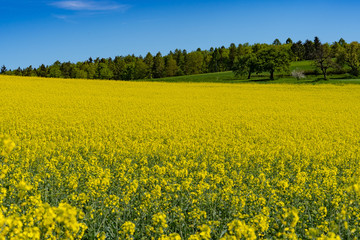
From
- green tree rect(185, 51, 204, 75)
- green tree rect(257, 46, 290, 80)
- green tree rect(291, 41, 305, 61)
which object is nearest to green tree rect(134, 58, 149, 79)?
green tree rect(185, 51, 204, 75)

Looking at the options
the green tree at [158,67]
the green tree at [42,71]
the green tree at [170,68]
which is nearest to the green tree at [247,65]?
the green tree at [170,68]

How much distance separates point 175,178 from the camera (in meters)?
7.77

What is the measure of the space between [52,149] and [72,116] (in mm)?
8811

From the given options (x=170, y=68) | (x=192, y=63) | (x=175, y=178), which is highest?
(x=192, y=63)

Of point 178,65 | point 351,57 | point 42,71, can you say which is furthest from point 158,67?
point 351,57

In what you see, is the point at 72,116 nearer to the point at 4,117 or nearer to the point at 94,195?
the point at 4,117

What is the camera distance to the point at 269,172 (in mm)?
9391

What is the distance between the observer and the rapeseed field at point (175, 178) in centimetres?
482

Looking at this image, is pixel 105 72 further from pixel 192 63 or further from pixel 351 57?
pixel 351 57

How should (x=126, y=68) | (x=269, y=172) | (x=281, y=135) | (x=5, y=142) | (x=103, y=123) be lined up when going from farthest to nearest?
1. (x=126, y=68)
2. (x=103, y=123)
3. (x=281, y=135)
4. (x=269, y=172)
5. (x=5, y=142)

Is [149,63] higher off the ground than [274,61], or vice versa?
[149,63]

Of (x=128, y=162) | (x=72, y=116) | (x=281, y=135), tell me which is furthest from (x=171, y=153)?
(x=72, y=116)

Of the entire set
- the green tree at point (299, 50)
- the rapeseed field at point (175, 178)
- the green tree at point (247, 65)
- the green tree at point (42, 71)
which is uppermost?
the green tree at point (299, 50)

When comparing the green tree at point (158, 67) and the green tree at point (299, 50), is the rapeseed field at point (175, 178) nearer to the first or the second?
the green tree at point (158, 67)
